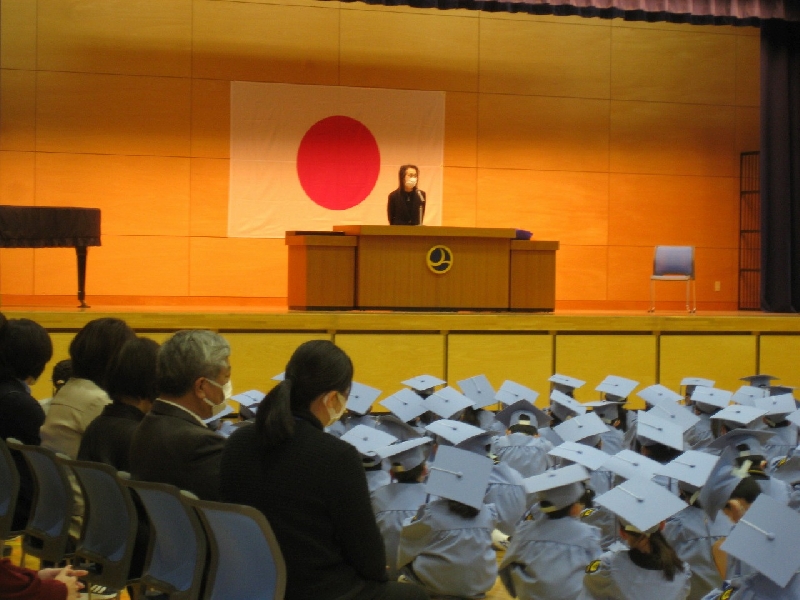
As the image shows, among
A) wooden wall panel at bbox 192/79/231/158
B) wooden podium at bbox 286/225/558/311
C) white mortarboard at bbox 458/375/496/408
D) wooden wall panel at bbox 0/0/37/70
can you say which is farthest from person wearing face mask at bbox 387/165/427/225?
wooden wall panel at bbox 0/0/37/70

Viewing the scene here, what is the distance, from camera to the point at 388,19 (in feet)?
37.4

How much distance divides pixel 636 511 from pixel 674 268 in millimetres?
7931

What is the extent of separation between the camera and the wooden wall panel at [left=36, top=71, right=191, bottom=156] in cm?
1064

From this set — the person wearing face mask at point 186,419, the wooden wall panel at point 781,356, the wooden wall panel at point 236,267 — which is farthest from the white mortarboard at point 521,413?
the wooden wall panel at point 236,267

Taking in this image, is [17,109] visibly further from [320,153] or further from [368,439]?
[368,439]

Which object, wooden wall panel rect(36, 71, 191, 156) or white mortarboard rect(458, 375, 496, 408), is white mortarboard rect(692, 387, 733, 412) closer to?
white mortarboard rect(458, 375, 496, 408)

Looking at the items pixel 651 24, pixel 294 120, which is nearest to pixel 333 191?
pixel 294 120

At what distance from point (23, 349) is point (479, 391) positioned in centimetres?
303

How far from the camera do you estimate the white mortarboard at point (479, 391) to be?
6.21 m

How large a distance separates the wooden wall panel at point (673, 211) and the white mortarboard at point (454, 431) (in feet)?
Result: 25.7

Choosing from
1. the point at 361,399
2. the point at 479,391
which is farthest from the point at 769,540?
the point at 479,391

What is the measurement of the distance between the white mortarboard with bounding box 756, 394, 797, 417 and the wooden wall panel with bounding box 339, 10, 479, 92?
680cm

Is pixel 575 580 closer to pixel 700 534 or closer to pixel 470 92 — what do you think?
→ pixel 700 534

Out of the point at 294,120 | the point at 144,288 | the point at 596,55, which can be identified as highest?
the point at 596,55
